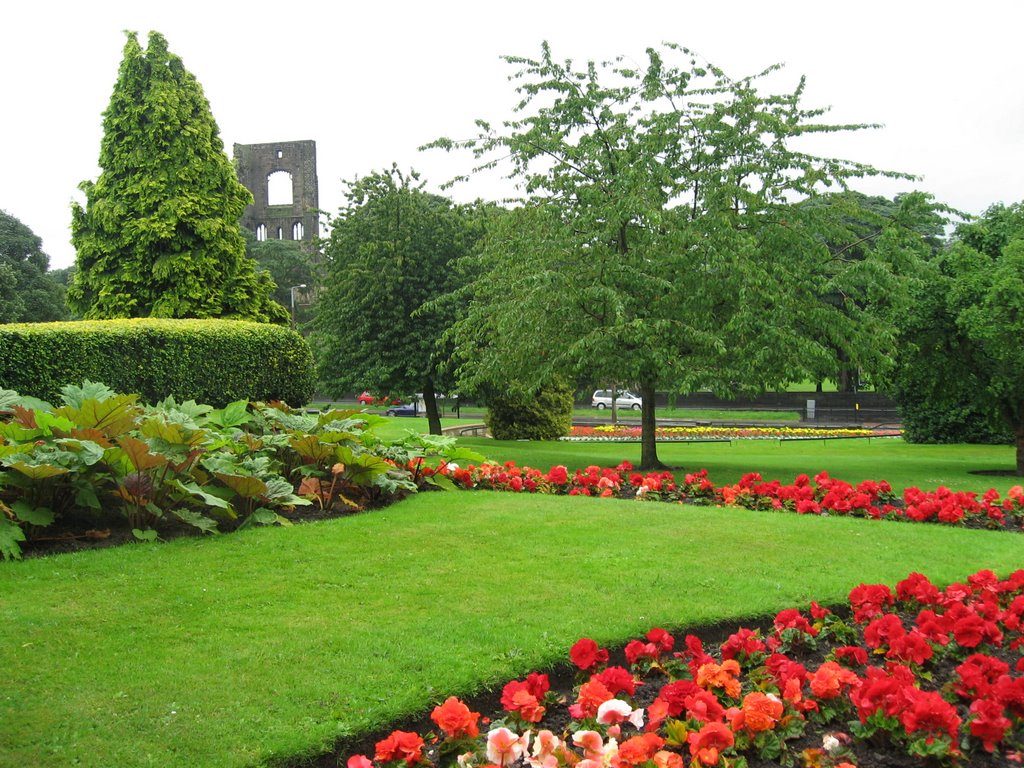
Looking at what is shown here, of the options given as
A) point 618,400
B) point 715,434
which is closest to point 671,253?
point 715,434

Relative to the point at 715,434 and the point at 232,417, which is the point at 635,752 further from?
the point at 715,434

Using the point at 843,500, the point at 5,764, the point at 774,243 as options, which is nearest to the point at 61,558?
the point at 5,764

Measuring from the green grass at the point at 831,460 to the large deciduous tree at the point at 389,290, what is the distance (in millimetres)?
2621

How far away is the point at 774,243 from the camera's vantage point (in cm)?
1321

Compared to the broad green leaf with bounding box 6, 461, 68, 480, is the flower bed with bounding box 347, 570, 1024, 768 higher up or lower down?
lower down

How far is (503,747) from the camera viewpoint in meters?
3.15

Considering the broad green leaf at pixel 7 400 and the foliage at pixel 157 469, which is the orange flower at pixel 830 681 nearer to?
the foliage at pixel 157 469

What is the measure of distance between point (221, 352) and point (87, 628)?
8375 millimetres

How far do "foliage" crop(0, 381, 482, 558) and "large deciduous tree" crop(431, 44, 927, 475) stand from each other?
5199 millimetres

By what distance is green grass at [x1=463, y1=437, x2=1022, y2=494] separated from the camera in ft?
45.1

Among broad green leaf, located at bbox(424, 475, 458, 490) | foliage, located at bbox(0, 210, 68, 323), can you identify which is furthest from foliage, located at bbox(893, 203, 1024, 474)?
foliage, located at bbox(0, 210, 68, 323)

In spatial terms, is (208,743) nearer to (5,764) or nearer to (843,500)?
(5,764)

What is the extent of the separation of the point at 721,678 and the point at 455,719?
3.88 feet

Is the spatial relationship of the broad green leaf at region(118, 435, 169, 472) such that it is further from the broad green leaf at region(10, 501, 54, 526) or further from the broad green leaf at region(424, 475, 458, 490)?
the broad green leaf at region(424, 475, 458, 490)
